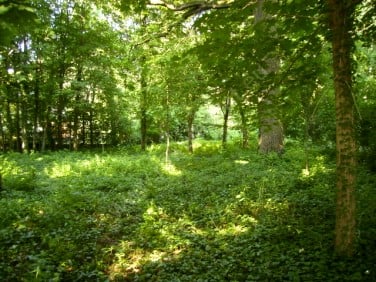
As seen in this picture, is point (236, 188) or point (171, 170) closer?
point (236, 188)

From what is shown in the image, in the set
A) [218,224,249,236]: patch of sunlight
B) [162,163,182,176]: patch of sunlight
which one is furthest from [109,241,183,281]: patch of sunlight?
[162,163,182,176]: patch of sunlight

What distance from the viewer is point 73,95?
20984 millimetres

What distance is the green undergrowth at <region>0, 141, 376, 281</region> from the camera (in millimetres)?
4668

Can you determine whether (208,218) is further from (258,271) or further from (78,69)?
(78,69)

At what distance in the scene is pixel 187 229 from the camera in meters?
6.18

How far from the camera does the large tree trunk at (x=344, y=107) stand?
400 cm

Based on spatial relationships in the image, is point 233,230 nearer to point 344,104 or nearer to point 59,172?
point 344,104

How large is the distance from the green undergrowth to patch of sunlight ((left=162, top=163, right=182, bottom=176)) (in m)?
1.16

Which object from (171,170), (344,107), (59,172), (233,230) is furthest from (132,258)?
(59,172)

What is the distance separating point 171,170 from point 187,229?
5524 mm

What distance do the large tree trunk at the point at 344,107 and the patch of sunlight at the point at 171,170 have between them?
22.8 ft

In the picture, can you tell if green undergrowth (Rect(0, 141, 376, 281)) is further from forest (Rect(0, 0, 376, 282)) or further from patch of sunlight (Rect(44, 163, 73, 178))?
patch of sunlight (Rect(44, 163, 73, 178))

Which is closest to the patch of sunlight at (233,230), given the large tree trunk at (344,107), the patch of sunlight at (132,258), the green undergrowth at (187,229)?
the green undergrowth at (187,229)

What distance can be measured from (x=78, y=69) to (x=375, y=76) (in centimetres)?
1698
